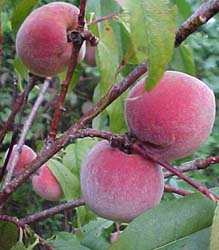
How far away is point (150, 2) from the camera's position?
21.8 inches

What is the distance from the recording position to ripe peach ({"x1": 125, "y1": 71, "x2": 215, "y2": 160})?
68cm

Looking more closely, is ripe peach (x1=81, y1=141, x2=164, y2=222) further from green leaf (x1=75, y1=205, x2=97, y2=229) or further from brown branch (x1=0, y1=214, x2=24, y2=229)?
green leaf (x1=75, y1=205, x2=97, y2=229)

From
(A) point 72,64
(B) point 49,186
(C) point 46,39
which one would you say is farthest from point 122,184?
(B) point 49,186

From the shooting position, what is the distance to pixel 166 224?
62 cm

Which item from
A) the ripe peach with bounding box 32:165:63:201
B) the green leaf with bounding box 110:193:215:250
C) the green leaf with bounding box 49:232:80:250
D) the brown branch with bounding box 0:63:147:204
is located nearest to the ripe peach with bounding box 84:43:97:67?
the ripe peach with bounding box 32:165:63:201

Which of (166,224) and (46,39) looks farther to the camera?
(46,39)

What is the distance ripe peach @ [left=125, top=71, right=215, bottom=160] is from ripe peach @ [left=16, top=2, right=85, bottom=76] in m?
0.22

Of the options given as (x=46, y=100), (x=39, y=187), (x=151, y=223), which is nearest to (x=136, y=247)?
(x=151, y=223)

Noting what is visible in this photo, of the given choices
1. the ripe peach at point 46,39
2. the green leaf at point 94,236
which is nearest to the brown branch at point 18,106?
the ripe peach at point 46,39

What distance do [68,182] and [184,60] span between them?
0.40 m

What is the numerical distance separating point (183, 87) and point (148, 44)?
0.16 meters

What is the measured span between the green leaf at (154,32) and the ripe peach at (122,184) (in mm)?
174

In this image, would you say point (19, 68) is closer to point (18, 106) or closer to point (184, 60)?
point (18, 106)

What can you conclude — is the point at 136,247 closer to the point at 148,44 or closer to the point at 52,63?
the point at 148,44
